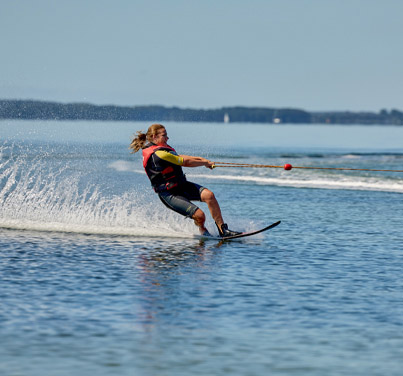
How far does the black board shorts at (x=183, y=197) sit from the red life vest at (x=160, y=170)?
0.28ft

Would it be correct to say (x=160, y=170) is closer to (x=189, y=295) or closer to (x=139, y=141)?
(x=139, y=141)

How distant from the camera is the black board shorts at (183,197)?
11938mm

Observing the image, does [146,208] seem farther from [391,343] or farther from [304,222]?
[391,343]

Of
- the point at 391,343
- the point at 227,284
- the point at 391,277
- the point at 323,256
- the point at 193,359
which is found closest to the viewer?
the point at 193,359

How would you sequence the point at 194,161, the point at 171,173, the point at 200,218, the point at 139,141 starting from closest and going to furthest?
the point at 194,161 < the point at 139,141 < the point at 171,173 < the point at 200,218

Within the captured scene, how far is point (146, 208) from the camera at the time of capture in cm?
1462

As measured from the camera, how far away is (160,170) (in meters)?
11.9

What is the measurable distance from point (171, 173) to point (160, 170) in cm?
18

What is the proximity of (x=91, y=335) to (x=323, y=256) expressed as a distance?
5.00 meters

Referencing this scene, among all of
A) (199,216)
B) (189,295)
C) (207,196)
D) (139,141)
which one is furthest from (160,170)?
(189,295)

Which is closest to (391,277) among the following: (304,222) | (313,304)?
(313,304)

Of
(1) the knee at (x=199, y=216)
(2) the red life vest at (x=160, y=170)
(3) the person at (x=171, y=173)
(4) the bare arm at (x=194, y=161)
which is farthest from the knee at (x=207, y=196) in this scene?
(4) the bare arm at (x=194, y=161)

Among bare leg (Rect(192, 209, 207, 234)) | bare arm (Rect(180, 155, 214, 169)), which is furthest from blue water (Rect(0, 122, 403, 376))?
bare arm (Rect(180, 155, 214, 169))

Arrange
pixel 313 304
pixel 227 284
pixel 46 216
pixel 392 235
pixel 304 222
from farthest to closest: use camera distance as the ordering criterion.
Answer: pixel 304 222, pixel 46 216, pixel 392 235, pixel 227 284, pixel 313 304
